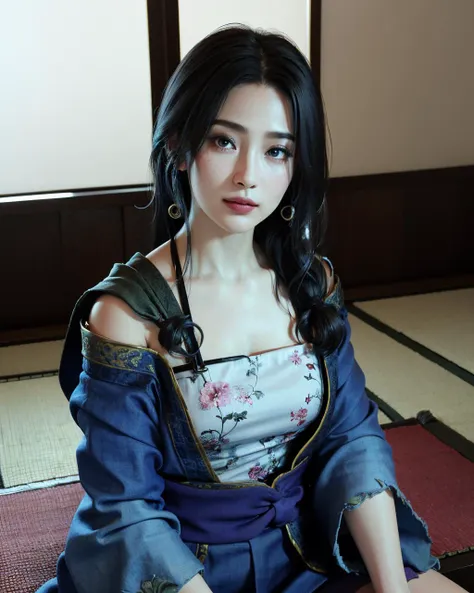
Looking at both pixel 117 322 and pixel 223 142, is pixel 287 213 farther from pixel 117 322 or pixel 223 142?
pixel 117 322

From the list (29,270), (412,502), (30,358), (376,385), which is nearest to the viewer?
(412,502)

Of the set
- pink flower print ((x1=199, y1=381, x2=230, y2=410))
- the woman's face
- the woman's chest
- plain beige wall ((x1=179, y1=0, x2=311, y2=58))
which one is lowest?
pink flower print ((x1=199, y1=381, x2=230, y2=410))

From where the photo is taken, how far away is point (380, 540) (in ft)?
4.63

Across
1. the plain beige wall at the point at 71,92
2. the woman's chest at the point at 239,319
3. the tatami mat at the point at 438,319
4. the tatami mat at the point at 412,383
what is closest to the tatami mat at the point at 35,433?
the plain beige wall at the point at 71,92

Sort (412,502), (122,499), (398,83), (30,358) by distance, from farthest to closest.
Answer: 1. (398,83)
2. (30,358)
3. (412,502)
4. (122,499)

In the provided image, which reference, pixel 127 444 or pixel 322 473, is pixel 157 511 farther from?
pixel 322 473

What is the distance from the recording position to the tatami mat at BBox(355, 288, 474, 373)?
10.7 feet

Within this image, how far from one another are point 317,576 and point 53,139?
7.86ft

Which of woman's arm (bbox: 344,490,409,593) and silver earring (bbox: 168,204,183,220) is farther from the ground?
silver earring (bbox: 168,204,183,220)

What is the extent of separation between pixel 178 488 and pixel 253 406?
19cm

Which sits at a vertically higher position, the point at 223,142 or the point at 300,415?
the point at 223,142

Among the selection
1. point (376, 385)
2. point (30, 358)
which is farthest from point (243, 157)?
point (30, 358)

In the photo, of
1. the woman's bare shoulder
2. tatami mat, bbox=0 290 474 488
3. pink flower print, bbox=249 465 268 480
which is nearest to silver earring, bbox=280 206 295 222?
the woman's bare shoulder

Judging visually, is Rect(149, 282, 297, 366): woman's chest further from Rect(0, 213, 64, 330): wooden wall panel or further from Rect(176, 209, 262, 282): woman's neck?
Rect(0, 213, 64, 330): wooden wall panel
